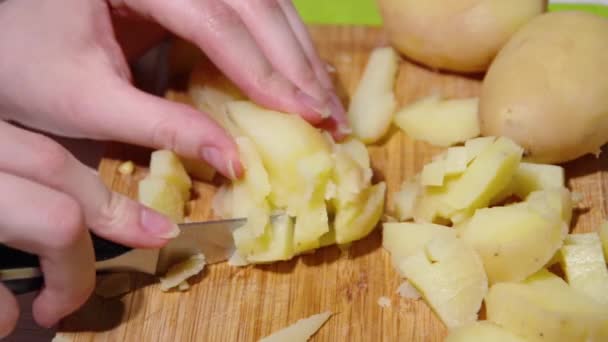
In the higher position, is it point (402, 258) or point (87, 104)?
point (87, 104)

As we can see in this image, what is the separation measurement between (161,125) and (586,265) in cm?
75

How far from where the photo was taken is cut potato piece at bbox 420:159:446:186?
1.25m

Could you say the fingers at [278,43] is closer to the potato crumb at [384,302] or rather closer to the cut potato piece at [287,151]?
the cut potato piece at [287,151]

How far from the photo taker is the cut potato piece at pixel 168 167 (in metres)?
1.31

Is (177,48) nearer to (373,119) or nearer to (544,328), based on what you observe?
(373,119)

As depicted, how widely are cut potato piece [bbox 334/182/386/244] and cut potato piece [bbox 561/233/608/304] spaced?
32 centimetres

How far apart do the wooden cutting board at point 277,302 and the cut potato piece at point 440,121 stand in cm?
17

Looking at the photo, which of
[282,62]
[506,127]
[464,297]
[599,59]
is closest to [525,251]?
[464,297]

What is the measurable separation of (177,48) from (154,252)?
1.81ft

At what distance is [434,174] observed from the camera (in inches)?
49.5

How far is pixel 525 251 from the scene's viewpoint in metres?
1.15

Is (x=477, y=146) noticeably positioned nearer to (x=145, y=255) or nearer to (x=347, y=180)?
(x=347, y=180)

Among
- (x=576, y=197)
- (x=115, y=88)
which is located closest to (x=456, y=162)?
(x=576, y=197)

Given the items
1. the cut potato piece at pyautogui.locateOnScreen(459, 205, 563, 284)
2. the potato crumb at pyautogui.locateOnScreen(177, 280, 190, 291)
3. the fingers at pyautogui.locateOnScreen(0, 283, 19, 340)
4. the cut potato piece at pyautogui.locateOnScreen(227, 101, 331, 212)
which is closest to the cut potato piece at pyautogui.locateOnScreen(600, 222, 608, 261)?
the cut potato piece at pyautogui.locateOnScreen(459, 205, 563, 284)
